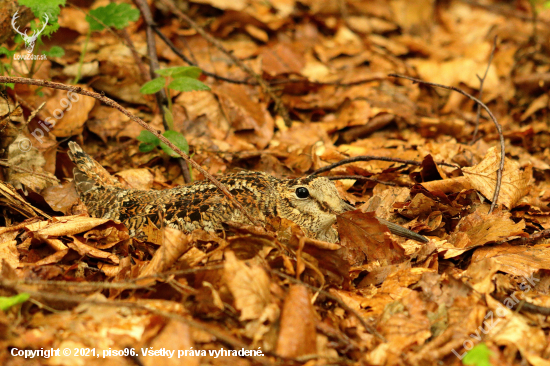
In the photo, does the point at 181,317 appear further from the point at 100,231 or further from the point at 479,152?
the point at 479,152

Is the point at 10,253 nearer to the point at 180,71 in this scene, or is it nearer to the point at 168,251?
the point at 168,251

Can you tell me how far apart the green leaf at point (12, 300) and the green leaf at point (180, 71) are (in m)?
2.30

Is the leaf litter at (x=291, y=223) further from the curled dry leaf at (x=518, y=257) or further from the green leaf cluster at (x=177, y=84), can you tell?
the green leaf cluster at (x=177, y=84)

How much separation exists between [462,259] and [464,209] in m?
0.66

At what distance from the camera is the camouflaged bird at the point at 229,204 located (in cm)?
357

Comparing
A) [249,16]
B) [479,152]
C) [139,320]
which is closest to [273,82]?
[249,16]

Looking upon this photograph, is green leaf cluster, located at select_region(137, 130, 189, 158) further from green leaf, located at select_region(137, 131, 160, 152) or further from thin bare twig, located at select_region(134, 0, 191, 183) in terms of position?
thin bare twig, located at select_region(134, 0, 191, 183)

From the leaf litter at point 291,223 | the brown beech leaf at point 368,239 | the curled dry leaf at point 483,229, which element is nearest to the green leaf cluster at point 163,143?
the leaf litter at point 291,223

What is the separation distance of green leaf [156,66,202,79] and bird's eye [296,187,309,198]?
1.52 m

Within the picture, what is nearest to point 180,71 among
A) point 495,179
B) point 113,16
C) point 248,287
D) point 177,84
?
point 177,84

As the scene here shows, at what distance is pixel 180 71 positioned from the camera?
4.14 metres

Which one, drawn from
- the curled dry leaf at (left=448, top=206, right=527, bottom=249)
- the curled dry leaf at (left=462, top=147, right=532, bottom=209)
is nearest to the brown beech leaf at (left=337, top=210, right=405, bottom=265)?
the curled dry leaf at (left=448, top=206, right=527, bottom=249)

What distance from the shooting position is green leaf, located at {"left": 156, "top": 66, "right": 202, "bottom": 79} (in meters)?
4.11

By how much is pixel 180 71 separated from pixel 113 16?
1.26 m
